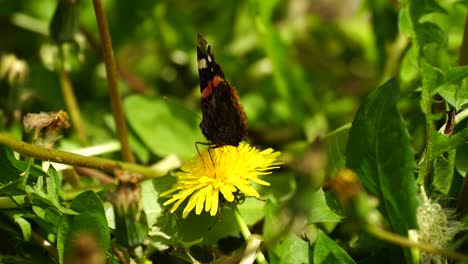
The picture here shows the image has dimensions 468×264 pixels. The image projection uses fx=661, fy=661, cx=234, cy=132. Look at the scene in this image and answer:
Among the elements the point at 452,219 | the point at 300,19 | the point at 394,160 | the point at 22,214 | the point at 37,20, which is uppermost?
the point at 37,20

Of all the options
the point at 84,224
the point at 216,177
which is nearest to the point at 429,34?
the point at 216,177

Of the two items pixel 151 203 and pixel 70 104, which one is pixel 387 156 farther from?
pixel 70 104

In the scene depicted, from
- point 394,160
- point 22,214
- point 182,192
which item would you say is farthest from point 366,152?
point 22,214

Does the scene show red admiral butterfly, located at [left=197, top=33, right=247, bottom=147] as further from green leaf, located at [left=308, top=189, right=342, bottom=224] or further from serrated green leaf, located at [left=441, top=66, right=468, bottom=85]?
serrated green leaf, located at [left=441, top=66, right=468, bottom=85]

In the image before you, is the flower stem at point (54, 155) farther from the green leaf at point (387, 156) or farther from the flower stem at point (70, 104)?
the green leaf at point (387, 156)

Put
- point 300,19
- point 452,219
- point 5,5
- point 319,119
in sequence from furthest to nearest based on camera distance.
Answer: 1. point 300,19
2. point 5,5
3. point 319,119
4. point 452,219

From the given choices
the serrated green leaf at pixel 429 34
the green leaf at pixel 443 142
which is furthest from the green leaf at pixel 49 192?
the serrated green leaf at pixel 429 34

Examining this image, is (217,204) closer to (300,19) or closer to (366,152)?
(366,152)
